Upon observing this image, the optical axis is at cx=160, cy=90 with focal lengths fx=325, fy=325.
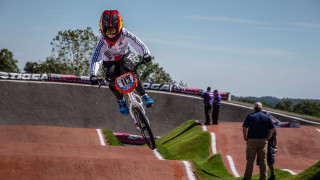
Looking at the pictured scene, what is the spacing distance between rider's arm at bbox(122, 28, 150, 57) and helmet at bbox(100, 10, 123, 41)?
42 centimetres

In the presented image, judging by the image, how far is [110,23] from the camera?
7.61 m

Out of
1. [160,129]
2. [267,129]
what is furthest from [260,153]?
[160,129]

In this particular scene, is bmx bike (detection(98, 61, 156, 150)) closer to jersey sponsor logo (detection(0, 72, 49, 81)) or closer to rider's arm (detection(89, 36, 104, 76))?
rider's arm (detection(89, 36, 104, 76))

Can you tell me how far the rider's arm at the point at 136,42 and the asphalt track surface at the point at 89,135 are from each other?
149 inches

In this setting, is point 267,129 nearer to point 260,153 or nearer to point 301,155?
point 260,153

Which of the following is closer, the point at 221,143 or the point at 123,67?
the point at 123,67

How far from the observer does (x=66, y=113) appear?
31.6m

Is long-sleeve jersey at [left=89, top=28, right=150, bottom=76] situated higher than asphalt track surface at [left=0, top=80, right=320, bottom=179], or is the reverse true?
long-sleeve jersey at [left=89, top=28, right=150, bottom=76]

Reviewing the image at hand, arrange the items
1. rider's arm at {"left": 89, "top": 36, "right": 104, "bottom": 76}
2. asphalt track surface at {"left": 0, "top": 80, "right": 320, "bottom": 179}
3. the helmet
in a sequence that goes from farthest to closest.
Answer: asphalt track surface at {"left": 0, "top": 80, "right": 320, "bottom": 179}
rider's arm at {"left": 89, "top": 36, "right": 104, "bottom": 76}
the helmet

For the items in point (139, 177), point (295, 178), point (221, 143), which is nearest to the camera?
point (295, 178)

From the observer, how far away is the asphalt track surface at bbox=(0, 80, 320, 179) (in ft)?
31.8

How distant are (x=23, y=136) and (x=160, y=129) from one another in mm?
14608

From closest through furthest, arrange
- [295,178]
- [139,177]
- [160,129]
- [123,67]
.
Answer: [123,67] → [295,178] → [139,177] → [160,129]

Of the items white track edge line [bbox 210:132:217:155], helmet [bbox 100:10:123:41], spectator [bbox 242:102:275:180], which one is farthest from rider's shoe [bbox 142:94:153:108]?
white track edge line [bbox 210:132:217:155]
